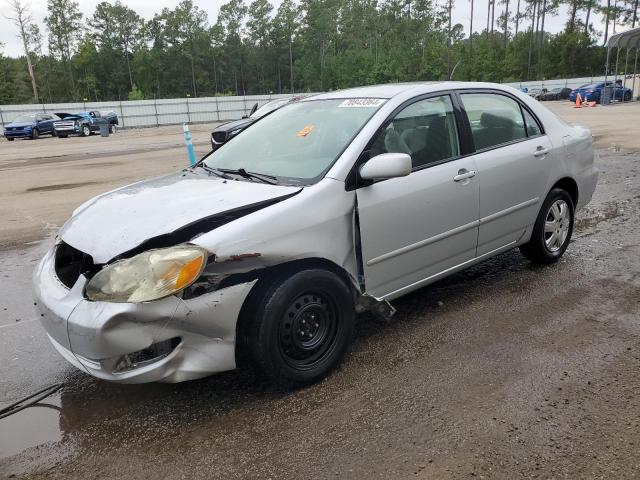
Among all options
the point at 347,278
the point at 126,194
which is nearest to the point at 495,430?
the point at 347,278

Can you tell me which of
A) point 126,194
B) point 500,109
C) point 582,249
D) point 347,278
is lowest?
point 582,249

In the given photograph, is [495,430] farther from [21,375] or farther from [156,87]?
[156,87]

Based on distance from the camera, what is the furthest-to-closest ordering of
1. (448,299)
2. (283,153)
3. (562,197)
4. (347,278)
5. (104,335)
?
1. (562,197)
2. (448,299)
3. (283,153)
4. (347,278)
5. (104,335)

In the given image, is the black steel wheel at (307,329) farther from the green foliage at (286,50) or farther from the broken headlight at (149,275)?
the green foliage at (286,50)

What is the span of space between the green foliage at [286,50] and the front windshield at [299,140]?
81677mm

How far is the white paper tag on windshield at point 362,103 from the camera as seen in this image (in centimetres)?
380

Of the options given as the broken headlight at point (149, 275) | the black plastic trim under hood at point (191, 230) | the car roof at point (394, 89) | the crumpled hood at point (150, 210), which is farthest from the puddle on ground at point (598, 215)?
the broken headlight at point (149, 275)

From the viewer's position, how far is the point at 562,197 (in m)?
4.95

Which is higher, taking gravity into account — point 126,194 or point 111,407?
point 126,194

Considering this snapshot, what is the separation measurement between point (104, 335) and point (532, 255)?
3729mm

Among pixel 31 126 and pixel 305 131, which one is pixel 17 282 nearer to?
pixel 305 131

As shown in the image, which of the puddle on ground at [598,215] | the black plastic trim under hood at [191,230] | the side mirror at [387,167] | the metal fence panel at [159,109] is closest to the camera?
the black plastic trim under hood at [191,230]

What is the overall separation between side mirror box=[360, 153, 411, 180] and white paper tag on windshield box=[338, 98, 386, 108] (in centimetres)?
64

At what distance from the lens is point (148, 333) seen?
2691mm
